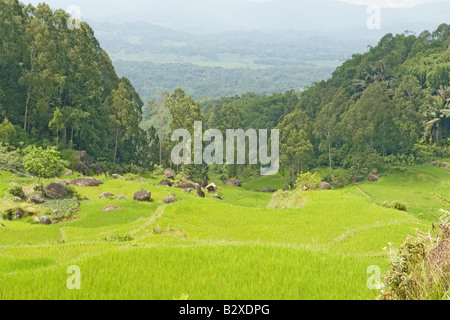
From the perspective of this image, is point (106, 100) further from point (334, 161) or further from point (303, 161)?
point (334, 161)

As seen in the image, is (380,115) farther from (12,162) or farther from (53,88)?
(12,162)

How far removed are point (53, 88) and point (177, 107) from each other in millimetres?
16666

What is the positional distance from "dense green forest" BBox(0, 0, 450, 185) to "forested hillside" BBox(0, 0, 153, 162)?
12 cm

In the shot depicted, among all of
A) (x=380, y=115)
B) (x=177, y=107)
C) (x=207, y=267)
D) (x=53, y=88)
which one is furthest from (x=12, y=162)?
(x=380, y=115)

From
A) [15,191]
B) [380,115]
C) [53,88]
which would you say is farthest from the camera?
[380,115]

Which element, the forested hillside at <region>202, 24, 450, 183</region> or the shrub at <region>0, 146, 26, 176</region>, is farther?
the forested hillside at <region>202, 24, 450, 183</region>

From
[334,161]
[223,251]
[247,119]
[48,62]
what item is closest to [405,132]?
[334,161]

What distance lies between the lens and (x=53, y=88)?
48844 millimetres

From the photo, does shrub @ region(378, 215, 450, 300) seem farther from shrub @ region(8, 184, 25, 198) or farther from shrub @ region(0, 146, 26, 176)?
shrub @ region(0, 146, 26, 176)

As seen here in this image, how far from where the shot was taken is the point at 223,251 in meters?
8.63

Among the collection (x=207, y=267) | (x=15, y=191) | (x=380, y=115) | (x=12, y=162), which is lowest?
(x=15, y=191)

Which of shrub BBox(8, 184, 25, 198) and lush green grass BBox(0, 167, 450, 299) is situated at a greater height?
lush green grass BBox(0, 167, 450, 299)

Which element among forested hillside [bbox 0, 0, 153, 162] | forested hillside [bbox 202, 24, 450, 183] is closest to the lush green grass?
forested hillside [bbox 0, 0, 153, 162]

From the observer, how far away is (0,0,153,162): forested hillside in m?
48.1
